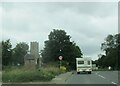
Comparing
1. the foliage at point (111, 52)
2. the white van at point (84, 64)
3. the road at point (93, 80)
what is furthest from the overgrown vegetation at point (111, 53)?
the road at point (93, 80)

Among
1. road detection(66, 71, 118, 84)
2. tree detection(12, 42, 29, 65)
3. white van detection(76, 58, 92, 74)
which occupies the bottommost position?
road detection(66, 71, 118, 84)

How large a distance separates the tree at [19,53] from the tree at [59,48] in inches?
343

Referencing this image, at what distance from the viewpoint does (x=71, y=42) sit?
146625mm

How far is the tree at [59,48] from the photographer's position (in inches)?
5389

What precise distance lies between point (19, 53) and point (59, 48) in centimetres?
1578

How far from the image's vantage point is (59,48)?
140875 millimetres

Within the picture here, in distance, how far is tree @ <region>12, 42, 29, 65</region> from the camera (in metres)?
137

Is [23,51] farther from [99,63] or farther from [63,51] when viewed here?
[99,63]

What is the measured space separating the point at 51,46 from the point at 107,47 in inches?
1747

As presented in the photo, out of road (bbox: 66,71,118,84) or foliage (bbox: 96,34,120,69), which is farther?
foliage (bbox: 96,34,120,69)

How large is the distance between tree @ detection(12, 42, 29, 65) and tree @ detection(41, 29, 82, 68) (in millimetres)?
8708

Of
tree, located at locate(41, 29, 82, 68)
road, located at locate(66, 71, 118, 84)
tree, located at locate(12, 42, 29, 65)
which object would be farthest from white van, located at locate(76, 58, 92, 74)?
tree, located at locate(41, 29, 82, 68)

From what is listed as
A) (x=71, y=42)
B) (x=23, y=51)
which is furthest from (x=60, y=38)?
(x=23, y=51)

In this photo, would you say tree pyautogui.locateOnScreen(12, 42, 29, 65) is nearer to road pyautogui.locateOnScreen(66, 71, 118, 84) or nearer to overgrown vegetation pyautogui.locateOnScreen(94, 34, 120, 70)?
overgrown vegetation pyautogui.locateOnScreen(94, 34, 120, 70)
